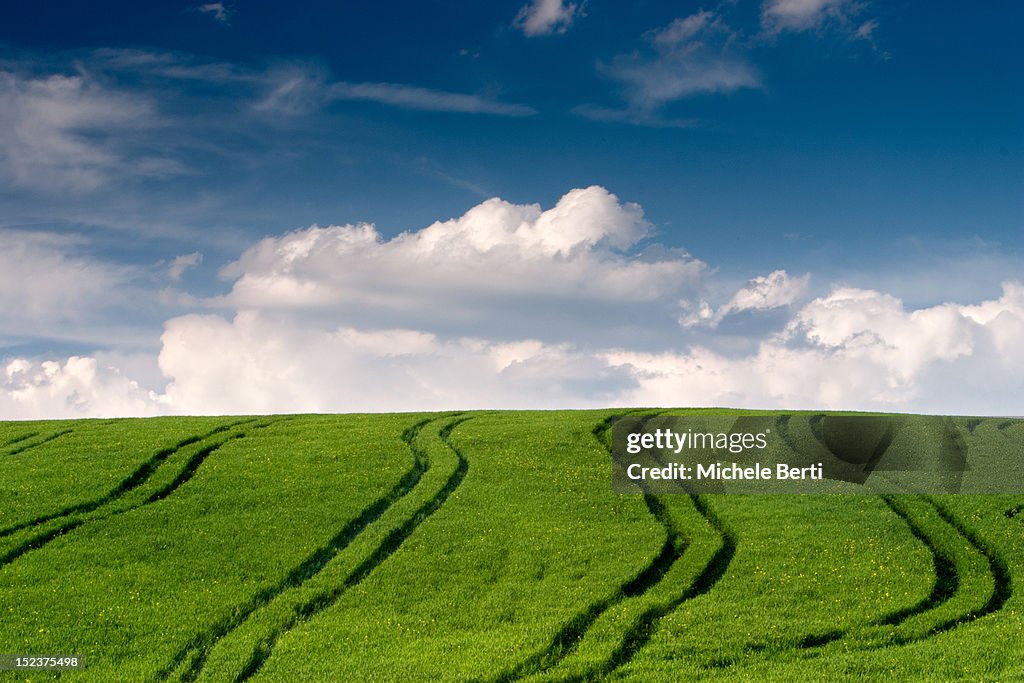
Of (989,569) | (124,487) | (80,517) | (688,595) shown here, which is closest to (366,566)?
(688,595)

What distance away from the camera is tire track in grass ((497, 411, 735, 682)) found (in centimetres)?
2316

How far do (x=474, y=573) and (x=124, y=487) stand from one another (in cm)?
1916

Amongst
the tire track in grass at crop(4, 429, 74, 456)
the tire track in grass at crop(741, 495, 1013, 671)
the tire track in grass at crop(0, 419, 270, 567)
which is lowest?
the tire track in grass at crop(741, 495, 1013, 671)

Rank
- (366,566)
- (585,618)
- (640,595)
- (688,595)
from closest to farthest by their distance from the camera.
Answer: (585,618), (640,595), (688,595), (366,566)

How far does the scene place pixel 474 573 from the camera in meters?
28.8

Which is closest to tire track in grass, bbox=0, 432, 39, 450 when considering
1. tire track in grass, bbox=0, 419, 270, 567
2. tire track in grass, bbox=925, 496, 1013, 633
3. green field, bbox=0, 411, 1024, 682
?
green field, bbox=0, 411, 1024, 682

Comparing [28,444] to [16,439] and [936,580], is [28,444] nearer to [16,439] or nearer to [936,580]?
[16,439]

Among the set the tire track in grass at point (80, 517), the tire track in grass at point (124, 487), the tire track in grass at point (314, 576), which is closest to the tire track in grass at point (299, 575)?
the tire track in grass at point (314, 576)

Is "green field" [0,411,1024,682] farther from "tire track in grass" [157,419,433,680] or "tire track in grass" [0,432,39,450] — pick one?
"tire track in grass" [0,432,39,450]

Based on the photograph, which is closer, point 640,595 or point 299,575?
point 640,595

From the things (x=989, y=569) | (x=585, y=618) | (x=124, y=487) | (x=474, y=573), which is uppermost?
(x=124, y=487)

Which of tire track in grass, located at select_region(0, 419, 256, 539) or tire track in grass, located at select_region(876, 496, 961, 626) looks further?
tire track in grass, located at select_region(0, 419, 256, 539)

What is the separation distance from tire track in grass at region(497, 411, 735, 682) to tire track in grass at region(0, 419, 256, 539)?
22.3 meters

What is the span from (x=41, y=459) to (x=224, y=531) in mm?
16586
